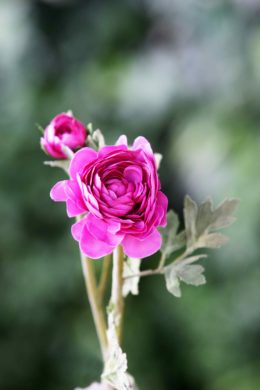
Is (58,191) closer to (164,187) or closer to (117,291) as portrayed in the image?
(117,291)

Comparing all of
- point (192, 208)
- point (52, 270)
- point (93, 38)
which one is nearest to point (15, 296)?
point (52, 270)

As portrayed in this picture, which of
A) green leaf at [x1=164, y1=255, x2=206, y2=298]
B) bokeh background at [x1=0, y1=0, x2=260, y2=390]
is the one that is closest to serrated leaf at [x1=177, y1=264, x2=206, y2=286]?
green leaf at [x1=164, y1=255, x2=206, y2=298]

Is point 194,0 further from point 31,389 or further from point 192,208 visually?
point 192,208

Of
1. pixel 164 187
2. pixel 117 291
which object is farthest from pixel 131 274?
pixel 164 187

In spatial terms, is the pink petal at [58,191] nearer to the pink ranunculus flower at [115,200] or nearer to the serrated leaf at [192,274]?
the pink ranunculus flower at [115,200]

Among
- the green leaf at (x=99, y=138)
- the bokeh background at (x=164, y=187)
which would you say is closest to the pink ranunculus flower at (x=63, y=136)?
the green leaf at (x=99, y=138)
